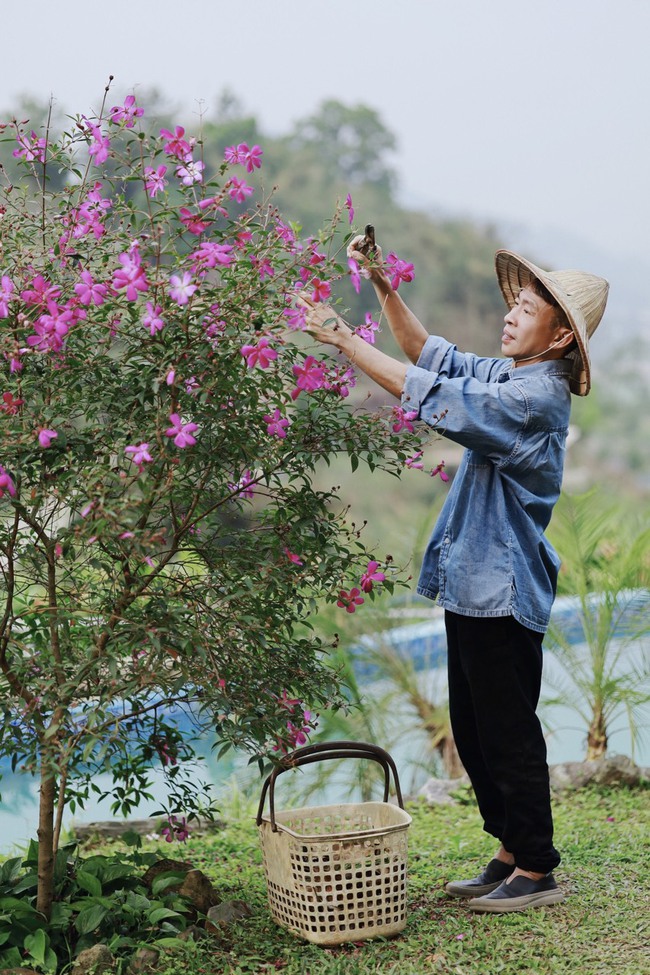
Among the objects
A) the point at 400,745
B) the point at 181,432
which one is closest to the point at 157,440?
the point at 181,432

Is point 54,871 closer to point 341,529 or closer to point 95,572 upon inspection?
point 95,572

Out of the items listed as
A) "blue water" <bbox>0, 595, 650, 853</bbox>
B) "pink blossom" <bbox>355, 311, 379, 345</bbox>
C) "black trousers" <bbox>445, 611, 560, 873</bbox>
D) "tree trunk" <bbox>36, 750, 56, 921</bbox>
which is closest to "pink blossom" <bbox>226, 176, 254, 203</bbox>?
"pink blossom" <bbox>355, 311, 379, 345</bbox>

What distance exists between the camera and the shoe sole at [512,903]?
→ 100 inches

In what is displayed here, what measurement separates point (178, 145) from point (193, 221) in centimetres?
15

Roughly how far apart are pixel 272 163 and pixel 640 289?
16.6m

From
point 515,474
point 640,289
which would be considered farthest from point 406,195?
point 515,474

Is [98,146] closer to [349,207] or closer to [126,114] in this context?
[126,114]

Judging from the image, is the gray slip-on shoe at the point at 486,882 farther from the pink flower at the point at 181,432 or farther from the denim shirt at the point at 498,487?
the pink flower at the point at 181,432

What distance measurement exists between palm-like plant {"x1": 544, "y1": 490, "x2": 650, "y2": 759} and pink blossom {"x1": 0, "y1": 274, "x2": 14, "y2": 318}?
2.69 m

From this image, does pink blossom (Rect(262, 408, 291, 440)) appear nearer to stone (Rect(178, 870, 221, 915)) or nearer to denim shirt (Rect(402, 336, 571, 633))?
denim shirt (Rect(402, 336, 571, 633))

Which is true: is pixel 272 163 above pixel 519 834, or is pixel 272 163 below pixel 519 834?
above

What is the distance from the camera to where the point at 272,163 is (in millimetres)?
19609

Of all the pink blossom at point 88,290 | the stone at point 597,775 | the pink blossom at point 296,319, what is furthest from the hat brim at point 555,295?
the stone at point 597,775

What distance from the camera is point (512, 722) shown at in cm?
250
